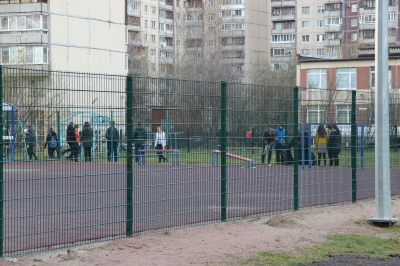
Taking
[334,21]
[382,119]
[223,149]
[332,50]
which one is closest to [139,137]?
[223,149]

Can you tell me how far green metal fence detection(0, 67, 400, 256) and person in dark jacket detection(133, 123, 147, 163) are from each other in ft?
A: 0.07

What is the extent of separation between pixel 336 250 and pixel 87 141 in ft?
11.6

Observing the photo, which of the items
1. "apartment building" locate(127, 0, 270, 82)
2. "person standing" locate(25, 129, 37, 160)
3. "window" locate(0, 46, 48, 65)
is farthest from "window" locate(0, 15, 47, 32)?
"person standing" locate(25, 129, 37, 160)

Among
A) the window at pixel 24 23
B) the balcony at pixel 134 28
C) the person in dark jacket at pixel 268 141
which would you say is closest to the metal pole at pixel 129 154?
the person in dark jacket at pixel 268 141

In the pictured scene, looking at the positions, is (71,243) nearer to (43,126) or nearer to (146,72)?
(43,126)

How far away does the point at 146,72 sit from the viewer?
72.3 metres

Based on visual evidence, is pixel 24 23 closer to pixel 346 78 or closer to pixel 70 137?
pixel 346 78

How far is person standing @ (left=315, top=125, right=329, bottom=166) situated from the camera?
50.3ft

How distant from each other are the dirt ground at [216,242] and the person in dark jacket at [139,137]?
3.94 feet

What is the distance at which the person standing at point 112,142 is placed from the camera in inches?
406

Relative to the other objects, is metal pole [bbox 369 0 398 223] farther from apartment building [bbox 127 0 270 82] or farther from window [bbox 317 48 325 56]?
window [bbox 317 48 325 56]

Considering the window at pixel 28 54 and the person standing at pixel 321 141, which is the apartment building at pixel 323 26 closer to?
the window at pixel 28 54

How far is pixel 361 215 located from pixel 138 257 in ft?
18.6

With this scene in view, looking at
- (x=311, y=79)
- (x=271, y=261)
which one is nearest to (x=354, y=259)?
(x=271, y=261)
